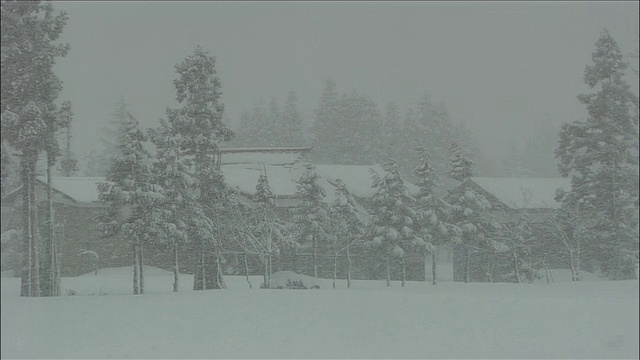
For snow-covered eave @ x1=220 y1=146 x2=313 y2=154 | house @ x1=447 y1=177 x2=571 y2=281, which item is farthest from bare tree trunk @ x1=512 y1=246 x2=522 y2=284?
snow-covered eave @ x1=220 y1=146 x2=313 y2=154

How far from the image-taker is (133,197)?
493 inches

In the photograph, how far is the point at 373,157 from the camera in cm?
1345

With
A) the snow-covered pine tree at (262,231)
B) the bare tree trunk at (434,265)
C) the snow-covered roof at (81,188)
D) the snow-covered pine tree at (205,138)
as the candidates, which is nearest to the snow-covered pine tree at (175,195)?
the snow-covered pine tree at (205,138)

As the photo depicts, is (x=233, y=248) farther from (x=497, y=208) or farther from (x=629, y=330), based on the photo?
(x=629, y=330)

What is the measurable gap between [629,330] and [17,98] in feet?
32.7

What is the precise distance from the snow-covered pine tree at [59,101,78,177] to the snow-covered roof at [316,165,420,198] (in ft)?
15.2

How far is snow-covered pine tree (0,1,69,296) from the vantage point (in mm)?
9914

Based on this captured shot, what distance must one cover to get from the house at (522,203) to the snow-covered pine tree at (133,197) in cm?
616

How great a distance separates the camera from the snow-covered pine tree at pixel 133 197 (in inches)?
487

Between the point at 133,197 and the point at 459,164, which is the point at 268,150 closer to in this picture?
the point at 133,197

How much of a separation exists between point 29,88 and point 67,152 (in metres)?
1.71

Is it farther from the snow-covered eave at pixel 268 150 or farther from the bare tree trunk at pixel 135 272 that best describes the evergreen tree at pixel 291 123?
the bare tree trunk at pixel 135 272

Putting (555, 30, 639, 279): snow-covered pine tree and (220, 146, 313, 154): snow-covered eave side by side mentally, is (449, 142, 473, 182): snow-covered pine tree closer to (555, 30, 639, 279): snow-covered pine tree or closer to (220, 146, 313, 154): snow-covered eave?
(555, 30, 639, 279): snow-covered pine tree

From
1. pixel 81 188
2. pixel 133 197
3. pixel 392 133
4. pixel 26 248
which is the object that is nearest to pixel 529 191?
pixel 392 133
